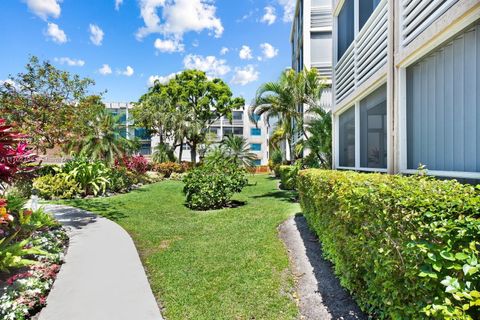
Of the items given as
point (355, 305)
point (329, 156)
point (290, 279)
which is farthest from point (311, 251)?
point (329, 156)

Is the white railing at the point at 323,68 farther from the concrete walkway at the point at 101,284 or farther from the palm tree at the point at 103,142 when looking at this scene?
the concrete walkway at the point at 101,284

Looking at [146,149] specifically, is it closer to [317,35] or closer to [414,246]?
[317,35]

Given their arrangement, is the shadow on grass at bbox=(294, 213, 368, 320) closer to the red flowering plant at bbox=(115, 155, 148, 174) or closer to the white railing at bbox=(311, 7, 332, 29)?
the red flowering plant at bbox=(115, 155, 148, 174)

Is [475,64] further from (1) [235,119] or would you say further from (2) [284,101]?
(1) [235,119]

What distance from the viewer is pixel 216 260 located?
5293 millimetres

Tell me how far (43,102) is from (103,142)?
14.3 ft

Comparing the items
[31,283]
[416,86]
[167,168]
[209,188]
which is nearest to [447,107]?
[416,86]

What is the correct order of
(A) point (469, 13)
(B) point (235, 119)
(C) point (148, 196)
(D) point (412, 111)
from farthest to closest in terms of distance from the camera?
1. (B) point (235, 119)
2. (C) point (148, 196)
3. (D) point (412, 111)
4. (A) point (469, 13)

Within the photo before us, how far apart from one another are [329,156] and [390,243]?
8.68m

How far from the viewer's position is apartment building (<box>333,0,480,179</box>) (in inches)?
129

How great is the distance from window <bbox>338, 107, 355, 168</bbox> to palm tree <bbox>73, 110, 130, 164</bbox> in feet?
41.5

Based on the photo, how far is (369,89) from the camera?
20.1 feet

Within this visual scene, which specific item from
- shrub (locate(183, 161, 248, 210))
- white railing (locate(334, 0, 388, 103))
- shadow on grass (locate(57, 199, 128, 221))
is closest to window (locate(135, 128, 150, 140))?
shadow on grass (locate(57, 199, 128, 221))

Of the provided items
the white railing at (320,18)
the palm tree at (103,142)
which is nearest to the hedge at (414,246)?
the palm tree at (103,142)
